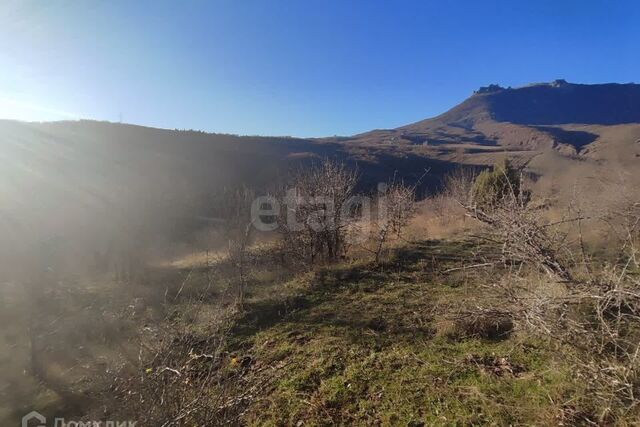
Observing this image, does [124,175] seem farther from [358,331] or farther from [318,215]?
[358,331]

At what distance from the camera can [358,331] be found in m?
5.24

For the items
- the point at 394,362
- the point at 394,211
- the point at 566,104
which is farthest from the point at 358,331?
the point at 566,104

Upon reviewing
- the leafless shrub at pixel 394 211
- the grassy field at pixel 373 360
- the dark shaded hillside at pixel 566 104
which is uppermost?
the dark shaded hillside at pixel 566 104

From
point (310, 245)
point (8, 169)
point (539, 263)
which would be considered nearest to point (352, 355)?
point (539, 263)

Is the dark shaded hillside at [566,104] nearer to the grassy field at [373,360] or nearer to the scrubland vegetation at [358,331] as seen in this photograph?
the scrubland vegetation at [358,331]

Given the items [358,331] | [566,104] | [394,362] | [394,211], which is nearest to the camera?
[394,362]

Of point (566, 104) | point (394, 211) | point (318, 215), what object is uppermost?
point (566, 104)

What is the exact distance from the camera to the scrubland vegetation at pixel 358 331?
9.27 feet

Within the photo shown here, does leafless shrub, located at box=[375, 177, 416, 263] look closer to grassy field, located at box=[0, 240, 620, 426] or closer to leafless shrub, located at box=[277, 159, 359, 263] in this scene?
leafless shrub, located at box=[277, 159, 359, 263]

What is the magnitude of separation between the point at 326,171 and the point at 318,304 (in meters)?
4.09

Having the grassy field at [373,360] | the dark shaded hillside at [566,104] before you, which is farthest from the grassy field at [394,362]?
the dark shaded hillside at [566,104]

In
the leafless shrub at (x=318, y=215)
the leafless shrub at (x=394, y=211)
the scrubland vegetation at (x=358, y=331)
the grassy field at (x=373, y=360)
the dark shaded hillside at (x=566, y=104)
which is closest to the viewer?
the scrubland vegetation at (x=358, y=331)

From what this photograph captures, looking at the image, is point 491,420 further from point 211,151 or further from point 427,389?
point 211,151

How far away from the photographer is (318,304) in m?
6.56
